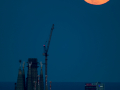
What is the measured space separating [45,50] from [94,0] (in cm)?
13684

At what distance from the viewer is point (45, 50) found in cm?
16200

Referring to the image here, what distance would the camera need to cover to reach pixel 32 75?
118m

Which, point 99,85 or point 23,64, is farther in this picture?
point 99,85

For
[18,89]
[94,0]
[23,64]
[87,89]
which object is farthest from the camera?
[87,89]

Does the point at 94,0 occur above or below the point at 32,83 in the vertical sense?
above

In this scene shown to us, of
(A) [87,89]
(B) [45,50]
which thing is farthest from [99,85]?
(B) [45,50]

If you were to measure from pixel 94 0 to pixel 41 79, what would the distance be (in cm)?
9726

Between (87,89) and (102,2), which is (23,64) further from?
(102,2)

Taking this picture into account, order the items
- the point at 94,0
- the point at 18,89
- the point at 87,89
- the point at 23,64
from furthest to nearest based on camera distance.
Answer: the point at 87,89, the point at 23,64, the point at 18,89, the point at 94,0

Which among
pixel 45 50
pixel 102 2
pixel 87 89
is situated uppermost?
pixel 45 50

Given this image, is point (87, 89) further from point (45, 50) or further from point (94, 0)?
point (94, 0)

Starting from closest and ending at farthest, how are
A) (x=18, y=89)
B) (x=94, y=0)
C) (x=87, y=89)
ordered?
(x=94, y=0) → (x=18, y=89) → (x=87, y=89)

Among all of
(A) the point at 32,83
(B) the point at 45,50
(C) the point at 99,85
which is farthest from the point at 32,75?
(C) the point at 99,85

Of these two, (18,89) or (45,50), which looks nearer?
(18,89)
